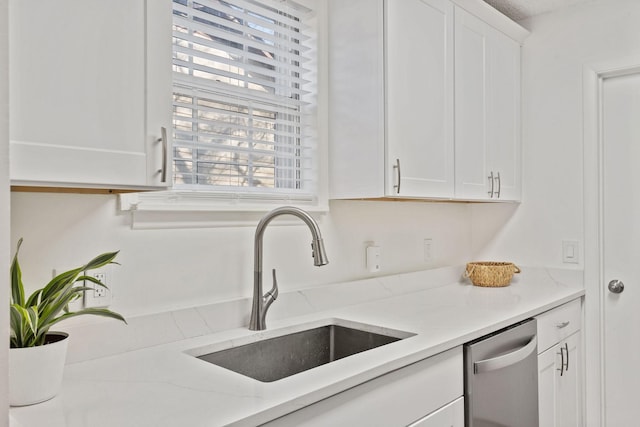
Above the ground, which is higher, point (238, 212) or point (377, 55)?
point (377, 55)

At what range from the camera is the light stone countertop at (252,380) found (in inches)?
39.9

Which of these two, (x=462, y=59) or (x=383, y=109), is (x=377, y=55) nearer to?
(x=383, y=109)

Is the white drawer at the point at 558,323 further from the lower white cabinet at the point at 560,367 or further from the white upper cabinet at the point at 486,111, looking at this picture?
the white upper cabinet at the point at 486,111

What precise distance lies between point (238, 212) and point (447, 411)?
90 centimetres

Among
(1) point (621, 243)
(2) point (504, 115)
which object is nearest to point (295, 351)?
(2) point (504, 115)

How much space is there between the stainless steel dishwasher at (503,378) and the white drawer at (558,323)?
0.11m

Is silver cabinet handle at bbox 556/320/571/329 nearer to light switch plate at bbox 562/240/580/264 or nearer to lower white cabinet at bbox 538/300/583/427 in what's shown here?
lower white cabinet at bbox 538/300/583/427

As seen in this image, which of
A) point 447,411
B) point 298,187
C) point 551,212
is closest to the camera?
point 447,411

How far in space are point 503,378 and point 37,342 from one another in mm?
1421

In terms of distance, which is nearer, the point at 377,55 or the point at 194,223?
the point at 194,223

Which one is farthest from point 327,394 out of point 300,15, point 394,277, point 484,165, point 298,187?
point 484,165

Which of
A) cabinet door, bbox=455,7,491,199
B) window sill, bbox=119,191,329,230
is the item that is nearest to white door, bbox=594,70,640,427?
cabinet door, bbox=455,7,491,199

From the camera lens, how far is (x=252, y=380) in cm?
121

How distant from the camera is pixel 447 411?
1543 millimetres
